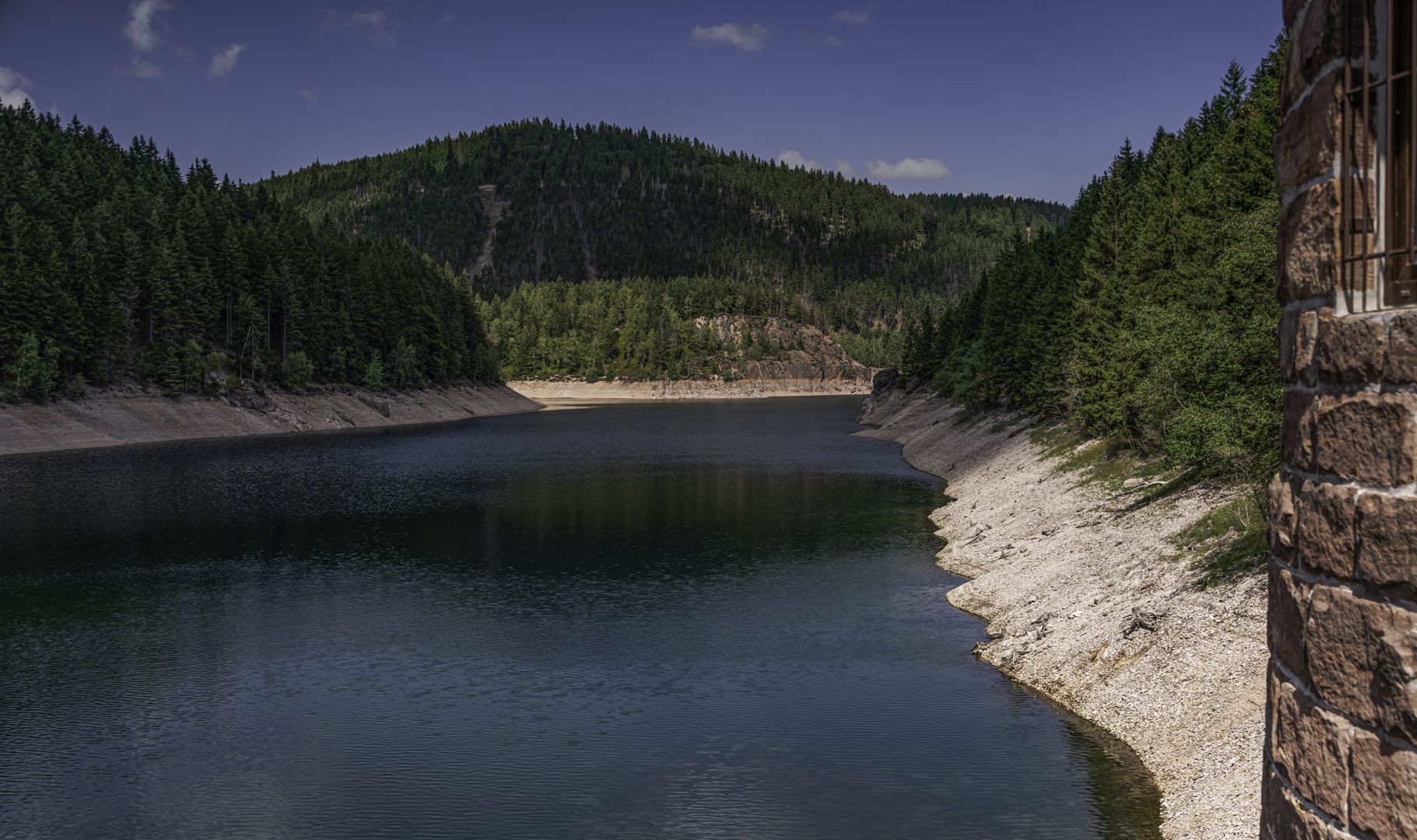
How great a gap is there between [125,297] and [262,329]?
2265cm

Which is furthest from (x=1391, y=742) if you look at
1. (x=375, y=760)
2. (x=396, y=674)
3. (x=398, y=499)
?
(x=398, y=499)

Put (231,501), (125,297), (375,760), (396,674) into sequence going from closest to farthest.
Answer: (375,760) → (396,674) → (231,501) → (125,297)

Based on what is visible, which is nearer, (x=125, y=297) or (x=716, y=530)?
(x=716, y=530)

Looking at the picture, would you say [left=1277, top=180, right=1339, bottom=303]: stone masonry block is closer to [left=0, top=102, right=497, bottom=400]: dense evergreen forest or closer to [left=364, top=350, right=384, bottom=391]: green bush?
[left=0, top=102, right=497, bottom=400]: dense evergreen forest

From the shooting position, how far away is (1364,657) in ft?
24.6

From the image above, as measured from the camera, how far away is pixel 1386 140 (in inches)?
307

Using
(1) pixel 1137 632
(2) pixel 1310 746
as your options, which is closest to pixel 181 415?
(1) pixel 1137 632

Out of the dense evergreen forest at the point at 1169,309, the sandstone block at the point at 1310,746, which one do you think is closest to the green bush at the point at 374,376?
the dense evergreen forest at the point at 1169,309

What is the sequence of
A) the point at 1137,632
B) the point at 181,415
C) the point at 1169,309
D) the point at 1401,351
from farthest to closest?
the point at 181,415, the point at 1169,309, the point at 1137,632, the point at 1401,351

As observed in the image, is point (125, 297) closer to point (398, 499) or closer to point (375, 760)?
point (398, 499)

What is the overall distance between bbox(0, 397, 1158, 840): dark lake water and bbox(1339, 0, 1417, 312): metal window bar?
1683cm

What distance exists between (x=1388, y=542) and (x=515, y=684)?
90.5ft

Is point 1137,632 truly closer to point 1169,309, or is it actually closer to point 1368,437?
point 1169,309

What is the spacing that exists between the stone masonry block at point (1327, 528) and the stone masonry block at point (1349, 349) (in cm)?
87
